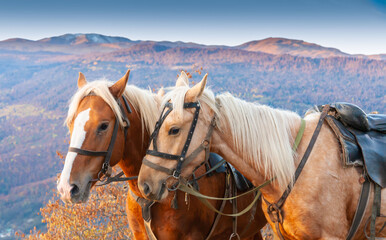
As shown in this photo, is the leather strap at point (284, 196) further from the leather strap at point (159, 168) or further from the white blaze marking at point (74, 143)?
the white blaze marking at point (74, 143)

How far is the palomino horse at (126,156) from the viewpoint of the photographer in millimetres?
2865

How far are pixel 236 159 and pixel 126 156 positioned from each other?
1.31m

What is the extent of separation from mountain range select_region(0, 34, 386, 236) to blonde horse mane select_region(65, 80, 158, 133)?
21088 mm

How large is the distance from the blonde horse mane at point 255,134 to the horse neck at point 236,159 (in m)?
0.03

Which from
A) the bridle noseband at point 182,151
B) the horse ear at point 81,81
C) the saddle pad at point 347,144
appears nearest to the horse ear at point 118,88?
the horse ear at point 81,81

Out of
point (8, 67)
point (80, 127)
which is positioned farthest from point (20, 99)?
point (80, 127)

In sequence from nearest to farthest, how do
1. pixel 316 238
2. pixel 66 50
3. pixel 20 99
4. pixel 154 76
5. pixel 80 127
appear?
1. pixel 316 238
2. pixel 80 127
3. pixel 154 76
4. pixel 20 99
5. pixel 66 50

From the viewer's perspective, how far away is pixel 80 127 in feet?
9.45

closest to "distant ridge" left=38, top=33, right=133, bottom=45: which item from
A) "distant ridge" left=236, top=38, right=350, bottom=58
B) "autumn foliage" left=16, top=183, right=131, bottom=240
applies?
"distant ridge" left=236, top=38, right=350, bottom=58

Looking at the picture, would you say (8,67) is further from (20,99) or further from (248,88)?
(248,88)

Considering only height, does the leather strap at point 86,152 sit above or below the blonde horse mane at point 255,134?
below

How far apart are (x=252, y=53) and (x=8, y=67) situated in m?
73.5

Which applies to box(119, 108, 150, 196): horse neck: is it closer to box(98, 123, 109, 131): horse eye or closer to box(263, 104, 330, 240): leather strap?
box(98, 123, 109, 131): horse eye

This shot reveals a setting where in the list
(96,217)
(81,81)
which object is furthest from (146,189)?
(96,217)
